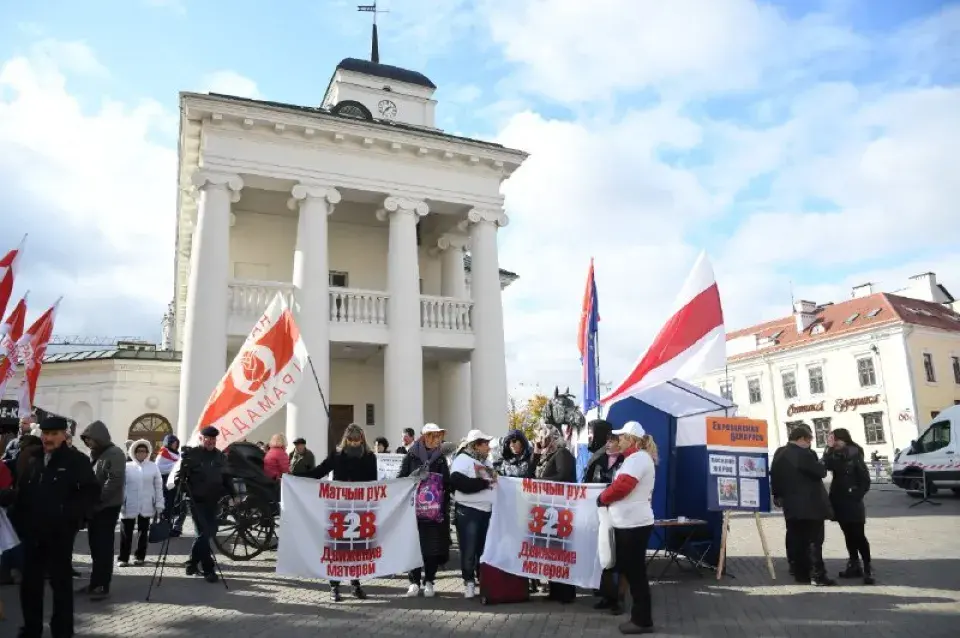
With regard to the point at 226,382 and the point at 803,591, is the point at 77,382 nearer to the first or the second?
the point at 226,382

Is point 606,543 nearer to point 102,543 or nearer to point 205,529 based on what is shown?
point 205,529

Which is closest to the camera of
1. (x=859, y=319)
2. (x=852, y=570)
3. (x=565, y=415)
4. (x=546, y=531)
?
(x=546, y=531)

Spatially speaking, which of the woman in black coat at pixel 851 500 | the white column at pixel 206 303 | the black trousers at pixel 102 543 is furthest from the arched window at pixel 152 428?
A: the woman in black coat at pixel 851 500

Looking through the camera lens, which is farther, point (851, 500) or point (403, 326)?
point (403, 326)

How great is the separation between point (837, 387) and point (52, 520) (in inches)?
1767

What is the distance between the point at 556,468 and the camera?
7.53 metres

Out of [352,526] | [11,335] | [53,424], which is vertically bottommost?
[352,526]

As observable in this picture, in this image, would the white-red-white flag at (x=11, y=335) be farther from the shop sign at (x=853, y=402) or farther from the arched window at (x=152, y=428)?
the shop sign at (x=853, y=402)

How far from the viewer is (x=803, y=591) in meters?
7.46

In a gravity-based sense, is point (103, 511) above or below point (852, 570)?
above

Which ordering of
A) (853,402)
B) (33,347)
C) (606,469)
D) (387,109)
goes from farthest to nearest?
(853,402)
(387,109)
(33,347)
(606,469)

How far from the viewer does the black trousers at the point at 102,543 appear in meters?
7.39

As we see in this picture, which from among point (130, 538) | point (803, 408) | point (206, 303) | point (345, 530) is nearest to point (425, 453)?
point (345, 530)

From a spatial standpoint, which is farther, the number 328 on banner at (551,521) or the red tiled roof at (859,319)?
the red tiled roof at (859,319)
